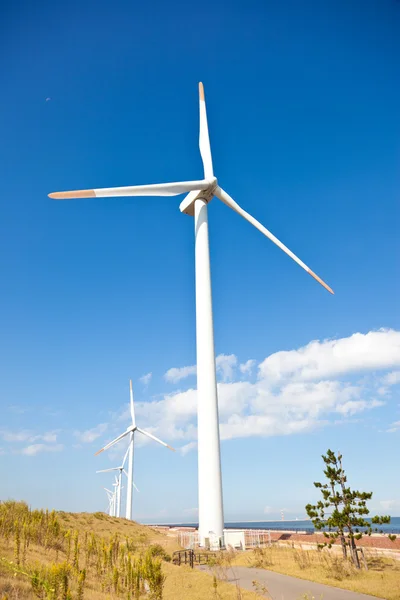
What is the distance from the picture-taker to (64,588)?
10.2 metres

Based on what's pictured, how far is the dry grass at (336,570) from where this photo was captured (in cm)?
1791

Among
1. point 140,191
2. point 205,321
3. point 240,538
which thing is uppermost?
point 140,191

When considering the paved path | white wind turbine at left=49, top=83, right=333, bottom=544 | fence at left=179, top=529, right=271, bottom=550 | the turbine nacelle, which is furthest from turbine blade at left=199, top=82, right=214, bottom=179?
fence at left=179, top=529, right=271, bottom=550

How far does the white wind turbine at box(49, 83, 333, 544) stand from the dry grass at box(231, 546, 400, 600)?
6332mm

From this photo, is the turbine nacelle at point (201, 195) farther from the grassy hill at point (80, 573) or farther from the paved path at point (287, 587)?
the paved path at point (287, 587)

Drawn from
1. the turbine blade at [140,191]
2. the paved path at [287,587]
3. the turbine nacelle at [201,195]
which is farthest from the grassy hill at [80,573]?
the turbine nacelle at [201,195]

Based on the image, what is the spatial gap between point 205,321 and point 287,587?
13076 mm

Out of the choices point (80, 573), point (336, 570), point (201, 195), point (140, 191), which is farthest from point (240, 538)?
point (140, 191)

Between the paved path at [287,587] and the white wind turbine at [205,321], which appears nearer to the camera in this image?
the paved path at [287,587]

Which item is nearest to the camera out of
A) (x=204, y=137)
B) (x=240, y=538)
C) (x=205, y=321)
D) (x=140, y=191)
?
(x=205, y=321)

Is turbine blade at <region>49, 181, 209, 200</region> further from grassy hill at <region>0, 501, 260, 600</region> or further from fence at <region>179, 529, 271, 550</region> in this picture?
fence at <region>179, 529, 271, 550</region>

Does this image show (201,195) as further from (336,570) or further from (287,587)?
(336,570)

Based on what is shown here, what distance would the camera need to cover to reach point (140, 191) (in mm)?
25516

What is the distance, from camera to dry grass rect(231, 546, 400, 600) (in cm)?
1791
